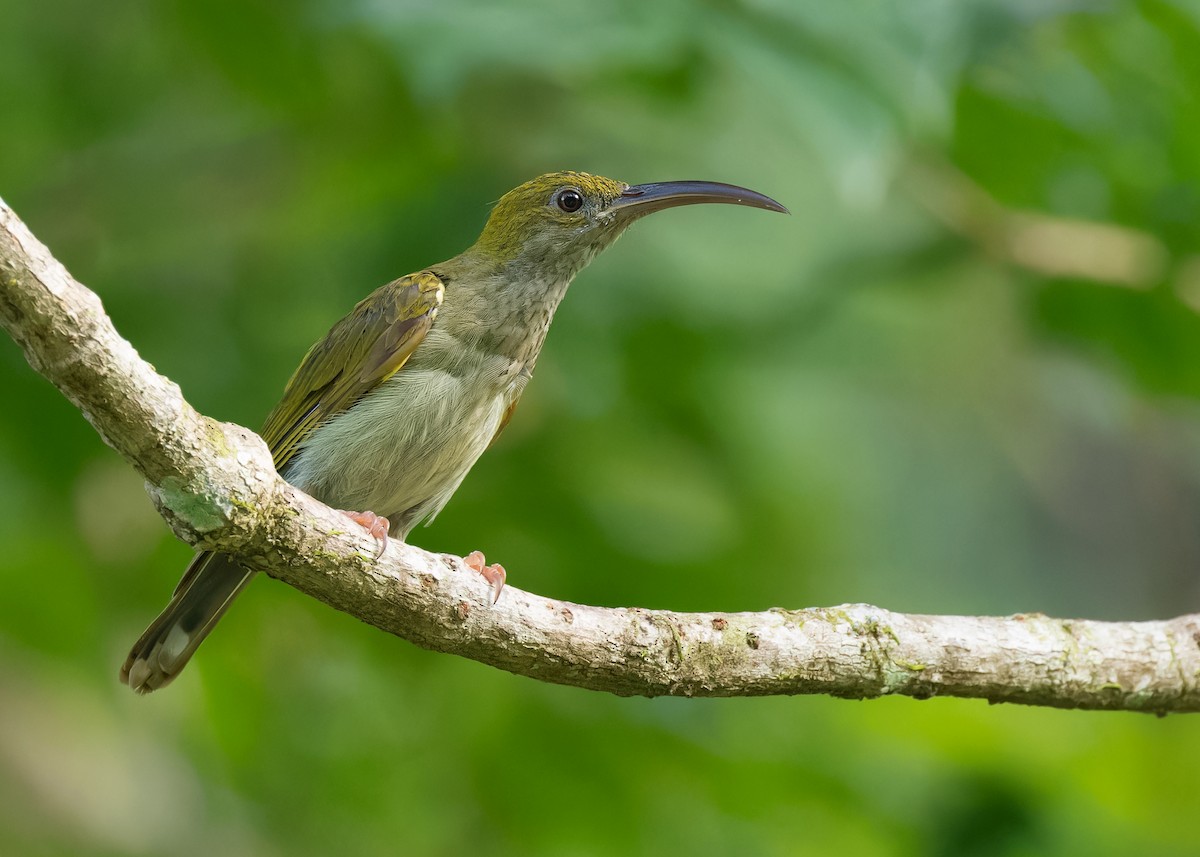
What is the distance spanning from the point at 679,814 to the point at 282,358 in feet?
7.91

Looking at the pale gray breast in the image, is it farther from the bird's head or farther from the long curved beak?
the long curved beak

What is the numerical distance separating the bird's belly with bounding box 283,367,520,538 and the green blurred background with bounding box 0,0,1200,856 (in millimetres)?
363

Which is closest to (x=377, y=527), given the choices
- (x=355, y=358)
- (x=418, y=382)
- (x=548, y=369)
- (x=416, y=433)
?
(x=416, y=433)

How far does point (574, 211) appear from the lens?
5395 millimetres

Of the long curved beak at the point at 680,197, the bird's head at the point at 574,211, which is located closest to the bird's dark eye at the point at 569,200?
the bird's head at the point at 574,211

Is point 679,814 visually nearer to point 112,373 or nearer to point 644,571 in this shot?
point 644,571

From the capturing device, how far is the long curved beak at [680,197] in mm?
5246

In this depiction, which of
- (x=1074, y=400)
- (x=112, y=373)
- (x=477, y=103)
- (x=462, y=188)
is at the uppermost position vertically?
(x=1074, y=400)

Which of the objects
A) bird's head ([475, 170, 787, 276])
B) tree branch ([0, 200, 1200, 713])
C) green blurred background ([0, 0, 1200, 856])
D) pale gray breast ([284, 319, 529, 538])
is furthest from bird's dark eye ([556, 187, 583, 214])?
tree branch ([0, 200, 1200, 713])

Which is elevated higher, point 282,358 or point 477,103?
point 477,103

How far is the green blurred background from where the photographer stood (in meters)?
4.96

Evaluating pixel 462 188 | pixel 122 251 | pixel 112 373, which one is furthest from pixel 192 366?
pixel 112 373

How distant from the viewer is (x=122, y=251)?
566 cm

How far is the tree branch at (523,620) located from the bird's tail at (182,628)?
1379 mm
